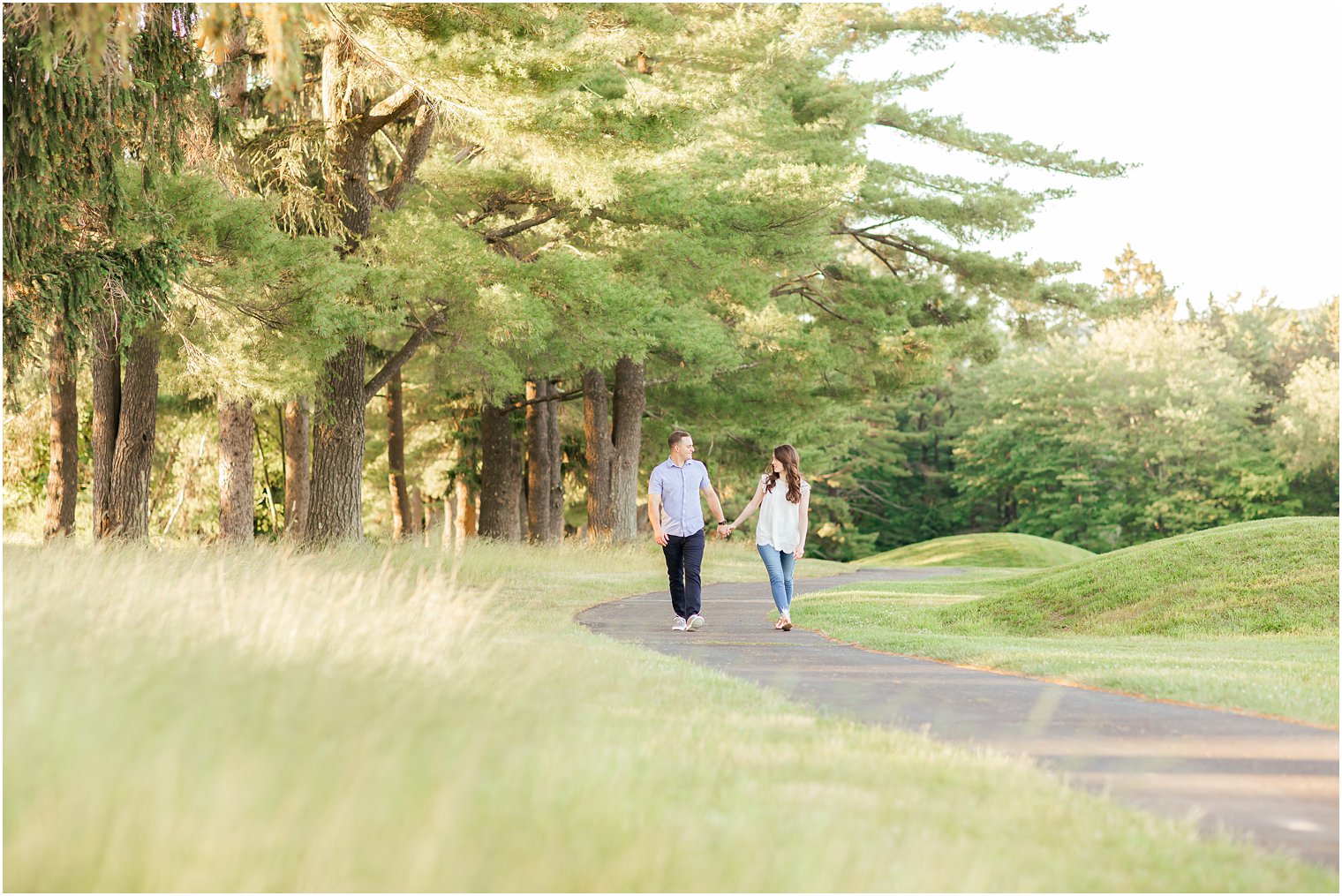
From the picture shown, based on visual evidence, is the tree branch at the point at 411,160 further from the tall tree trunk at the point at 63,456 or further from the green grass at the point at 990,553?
the green grass at the point at 990,553

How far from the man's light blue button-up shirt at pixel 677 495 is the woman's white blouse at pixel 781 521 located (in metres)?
0.70

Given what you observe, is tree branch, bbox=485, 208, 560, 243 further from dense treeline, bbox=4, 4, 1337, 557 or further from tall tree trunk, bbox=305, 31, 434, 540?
tall tree trunk, bbox=305, 31, 434, 540

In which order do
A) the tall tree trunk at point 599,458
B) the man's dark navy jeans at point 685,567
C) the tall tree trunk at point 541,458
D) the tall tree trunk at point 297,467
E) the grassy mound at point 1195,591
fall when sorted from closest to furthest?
the man's dark navy jeans at point 685,567, the grassy mound at point 1195,591, the tall tree trunk at point 297,467, the tall tree trunk at point 599,458, the tall tree trunk at point 541,458

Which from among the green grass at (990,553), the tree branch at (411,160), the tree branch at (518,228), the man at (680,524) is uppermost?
the tree branch at (411,160)

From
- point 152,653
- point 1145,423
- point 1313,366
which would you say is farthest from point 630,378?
point 1313,366

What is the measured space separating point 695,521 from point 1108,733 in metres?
6.85

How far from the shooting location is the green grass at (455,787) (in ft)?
12.1

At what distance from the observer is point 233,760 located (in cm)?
412

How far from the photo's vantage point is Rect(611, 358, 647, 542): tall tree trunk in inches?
1146

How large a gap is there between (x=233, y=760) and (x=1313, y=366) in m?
54.6

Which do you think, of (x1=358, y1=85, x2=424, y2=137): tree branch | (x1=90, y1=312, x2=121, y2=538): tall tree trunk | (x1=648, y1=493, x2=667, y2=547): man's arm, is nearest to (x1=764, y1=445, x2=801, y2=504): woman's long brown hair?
(x1=648, y1=493, x2=667, y2=547): man's arm

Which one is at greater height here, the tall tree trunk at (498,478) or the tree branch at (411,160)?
the tree branch at (411,160)

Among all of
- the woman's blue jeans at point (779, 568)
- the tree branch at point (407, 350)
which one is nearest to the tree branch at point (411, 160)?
the tree branch at point (407, 350)

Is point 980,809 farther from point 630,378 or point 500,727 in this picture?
point 630,378
